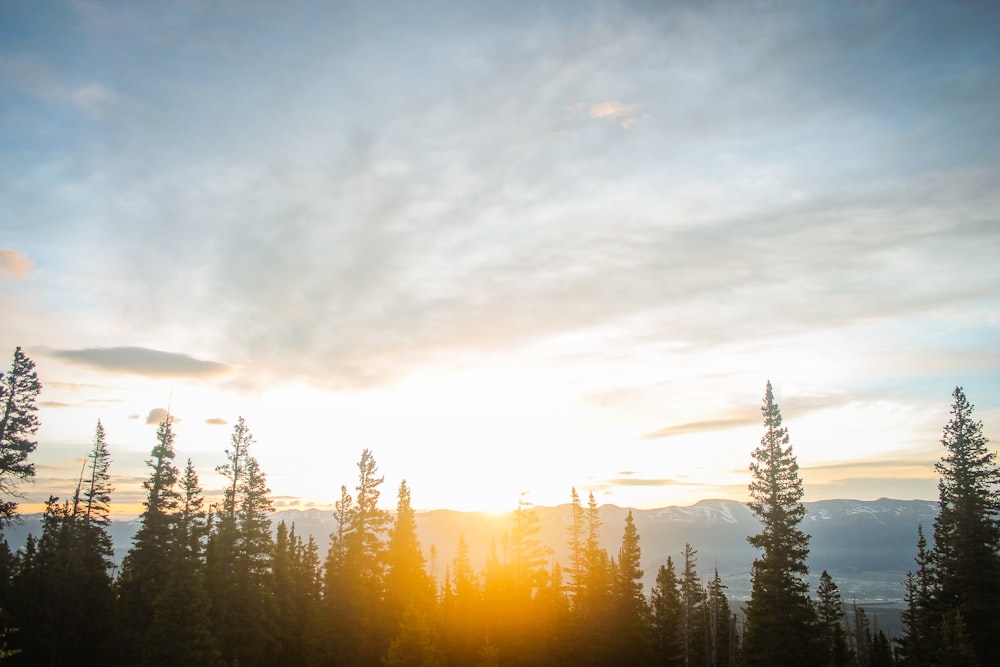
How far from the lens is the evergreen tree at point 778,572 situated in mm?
40250

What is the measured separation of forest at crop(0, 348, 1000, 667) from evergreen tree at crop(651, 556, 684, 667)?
0.99 m

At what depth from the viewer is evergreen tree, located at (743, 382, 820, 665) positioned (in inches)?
1585

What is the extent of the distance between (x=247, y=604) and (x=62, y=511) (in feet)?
66.2

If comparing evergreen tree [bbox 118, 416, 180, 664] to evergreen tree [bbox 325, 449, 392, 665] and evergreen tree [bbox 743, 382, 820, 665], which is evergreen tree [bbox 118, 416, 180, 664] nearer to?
evergreen tree [bbox 325, 449, 392, 665]

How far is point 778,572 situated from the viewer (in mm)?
41344

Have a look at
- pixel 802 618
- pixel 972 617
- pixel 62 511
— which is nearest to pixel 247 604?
pixel 62 511

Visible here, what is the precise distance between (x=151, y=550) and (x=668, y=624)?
5056 centimetres

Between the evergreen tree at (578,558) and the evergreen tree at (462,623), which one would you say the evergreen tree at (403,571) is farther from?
the evergreen tree at (578,558)

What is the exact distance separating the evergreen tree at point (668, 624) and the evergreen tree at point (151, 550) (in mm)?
45065

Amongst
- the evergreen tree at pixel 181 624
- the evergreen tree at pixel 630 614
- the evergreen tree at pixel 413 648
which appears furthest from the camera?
the evergreen tree at pixel 630 614

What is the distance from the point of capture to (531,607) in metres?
52.8

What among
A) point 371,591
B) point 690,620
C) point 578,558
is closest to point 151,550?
point 371,591

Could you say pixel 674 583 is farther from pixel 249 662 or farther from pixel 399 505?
pixel 249 662

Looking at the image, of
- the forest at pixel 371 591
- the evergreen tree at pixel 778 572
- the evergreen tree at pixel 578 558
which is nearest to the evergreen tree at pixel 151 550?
the forest at pixel 371 591
